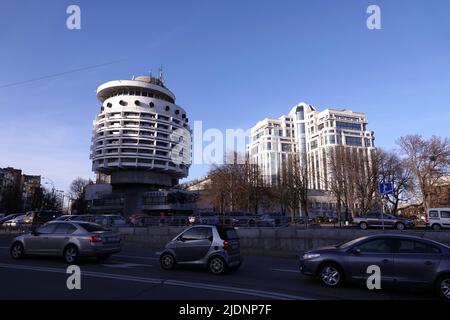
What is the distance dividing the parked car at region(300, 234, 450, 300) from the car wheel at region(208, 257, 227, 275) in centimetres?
269

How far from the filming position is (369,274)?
9.92 metres

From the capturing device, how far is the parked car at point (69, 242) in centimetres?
1417

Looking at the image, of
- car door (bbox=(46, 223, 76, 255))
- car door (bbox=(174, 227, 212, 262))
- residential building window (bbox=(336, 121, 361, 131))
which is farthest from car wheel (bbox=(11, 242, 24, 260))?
residential building window (bbox=(336, 121, 361, 131))

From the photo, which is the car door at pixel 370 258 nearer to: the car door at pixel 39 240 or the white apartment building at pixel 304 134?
the car door at pixel 39 240

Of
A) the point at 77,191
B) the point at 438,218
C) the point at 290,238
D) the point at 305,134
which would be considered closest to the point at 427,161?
the point at 438,218

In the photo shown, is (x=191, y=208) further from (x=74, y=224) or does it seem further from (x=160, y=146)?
(x=74, y=224)

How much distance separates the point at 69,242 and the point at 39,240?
158 centimetres

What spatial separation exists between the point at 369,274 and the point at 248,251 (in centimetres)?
1295

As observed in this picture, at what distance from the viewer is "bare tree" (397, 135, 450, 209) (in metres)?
54.0

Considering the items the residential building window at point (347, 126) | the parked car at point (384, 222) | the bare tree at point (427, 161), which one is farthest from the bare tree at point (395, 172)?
the residential building window at point (347, 126)

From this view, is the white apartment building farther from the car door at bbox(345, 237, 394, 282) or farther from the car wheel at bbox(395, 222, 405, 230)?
the car door at bbox(345, 237, 394, 282)

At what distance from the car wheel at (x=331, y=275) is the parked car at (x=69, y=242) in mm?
8227

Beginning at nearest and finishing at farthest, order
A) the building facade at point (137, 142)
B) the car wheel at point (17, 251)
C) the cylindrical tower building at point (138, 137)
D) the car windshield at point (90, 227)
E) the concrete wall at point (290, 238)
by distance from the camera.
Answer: the car windshield at point (90, 227)
the car wheel at point (17, 251)
the concrete wall at point (290, 238)
the cylindrical tower building at point (138, 137)
the building facade at point (137, 142)

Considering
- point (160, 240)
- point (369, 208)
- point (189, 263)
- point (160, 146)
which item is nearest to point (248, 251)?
point (160, 240)
